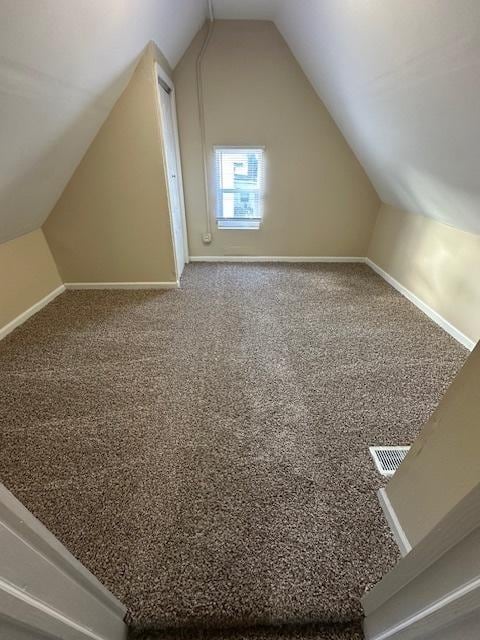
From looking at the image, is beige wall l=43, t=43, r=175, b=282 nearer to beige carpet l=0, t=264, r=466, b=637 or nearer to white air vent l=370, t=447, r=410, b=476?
beige carpet l=0, t=264, r=466, b=637

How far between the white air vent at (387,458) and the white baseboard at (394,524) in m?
0.12

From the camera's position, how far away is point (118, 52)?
1.69 meters

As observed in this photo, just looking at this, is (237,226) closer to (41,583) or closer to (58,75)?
(58,75)

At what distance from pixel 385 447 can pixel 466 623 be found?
956 mm

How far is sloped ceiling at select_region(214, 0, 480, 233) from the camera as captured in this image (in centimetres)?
118

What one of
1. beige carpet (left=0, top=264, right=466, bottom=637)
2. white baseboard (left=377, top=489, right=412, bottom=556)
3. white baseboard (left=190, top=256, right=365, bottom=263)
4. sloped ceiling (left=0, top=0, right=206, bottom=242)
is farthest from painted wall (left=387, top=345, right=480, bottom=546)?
white baseboard (left=190, top=256, right=365, bottom=263)

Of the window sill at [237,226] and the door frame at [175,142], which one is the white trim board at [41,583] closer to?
the door frame at [175,142]

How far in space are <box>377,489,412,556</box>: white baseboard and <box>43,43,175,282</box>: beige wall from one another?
2.47 m

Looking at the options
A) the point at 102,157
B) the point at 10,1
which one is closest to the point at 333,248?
the point at 102,157

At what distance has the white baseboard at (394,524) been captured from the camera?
0.94 m

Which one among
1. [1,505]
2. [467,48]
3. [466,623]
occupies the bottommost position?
[466,623]

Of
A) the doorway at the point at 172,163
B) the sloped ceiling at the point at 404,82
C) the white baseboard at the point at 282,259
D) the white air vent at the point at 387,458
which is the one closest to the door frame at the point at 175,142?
the doorway at the point at 172,163

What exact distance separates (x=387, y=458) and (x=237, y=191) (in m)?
3.05

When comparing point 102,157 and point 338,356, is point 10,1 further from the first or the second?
point 338,356
